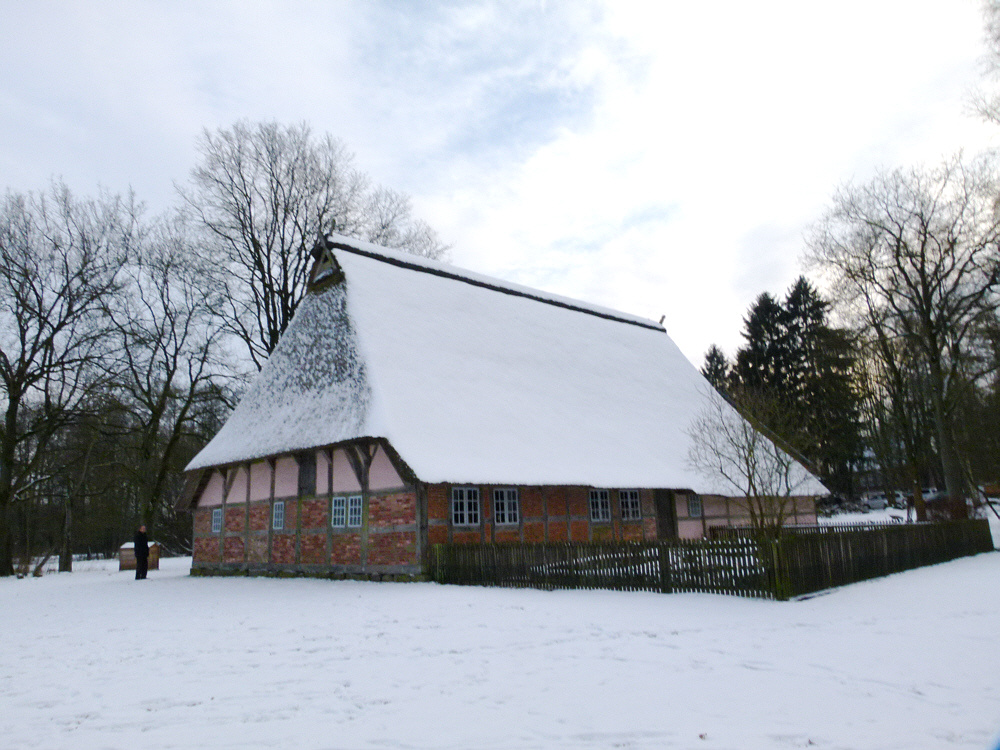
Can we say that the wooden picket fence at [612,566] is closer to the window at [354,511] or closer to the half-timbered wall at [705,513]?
the window at [354,511]

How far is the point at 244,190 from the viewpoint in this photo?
30719 millimetres

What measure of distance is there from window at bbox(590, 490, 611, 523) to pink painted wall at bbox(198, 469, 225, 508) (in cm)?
1128

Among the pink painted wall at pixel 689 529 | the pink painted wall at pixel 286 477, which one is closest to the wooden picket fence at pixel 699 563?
the pink painted wall at pixel 286 477

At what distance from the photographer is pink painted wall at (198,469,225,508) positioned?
22203 millimetres

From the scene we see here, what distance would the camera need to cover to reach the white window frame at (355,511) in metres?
17.2

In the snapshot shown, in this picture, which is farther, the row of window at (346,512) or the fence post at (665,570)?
the row of window at (346,512)

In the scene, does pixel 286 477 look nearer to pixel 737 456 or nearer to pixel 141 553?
pixel 141 553

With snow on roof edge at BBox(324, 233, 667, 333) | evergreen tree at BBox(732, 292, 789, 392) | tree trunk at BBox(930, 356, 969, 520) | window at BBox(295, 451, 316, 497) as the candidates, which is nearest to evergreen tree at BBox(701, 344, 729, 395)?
evergreen tree at BBox(732, 292, 789, 392)

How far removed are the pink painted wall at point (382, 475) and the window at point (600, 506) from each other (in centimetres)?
601

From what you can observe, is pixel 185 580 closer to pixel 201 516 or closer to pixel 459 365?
pixel 201 516

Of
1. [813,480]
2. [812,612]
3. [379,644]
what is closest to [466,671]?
[379,644]

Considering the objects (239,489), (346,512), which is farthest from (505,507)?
(239,489)

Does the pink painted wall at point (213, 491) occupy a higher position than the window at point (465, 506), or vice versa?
the pink painted wall at point (213, 491)

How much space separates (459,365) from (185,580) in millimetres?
9914
